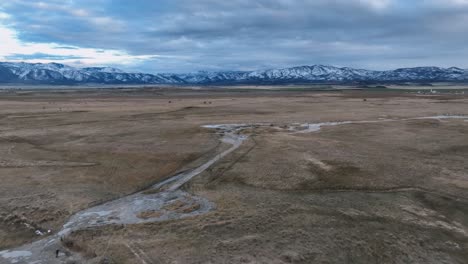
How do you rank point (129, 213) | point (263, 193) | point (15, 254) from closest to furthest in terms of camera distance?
1. point (15, 254)
2. point (129, 213)
3. point (263, 193)

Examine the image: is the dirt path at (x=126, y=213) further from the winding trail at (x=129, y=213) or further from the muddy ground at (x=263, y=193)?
the muddy ground at (x=263, y=193)

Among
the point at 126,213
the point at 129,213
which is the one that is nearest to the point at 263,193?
the point at 129,213

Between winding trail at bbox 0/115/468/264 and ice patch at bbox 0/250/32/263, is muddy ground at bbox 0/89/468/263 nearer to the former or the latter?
winding trail at bbox 0/115/468/264

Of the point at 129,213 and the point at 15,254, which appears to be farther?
the point at 129,213

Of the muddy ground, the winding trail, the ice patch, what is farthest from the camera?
the muddy ground

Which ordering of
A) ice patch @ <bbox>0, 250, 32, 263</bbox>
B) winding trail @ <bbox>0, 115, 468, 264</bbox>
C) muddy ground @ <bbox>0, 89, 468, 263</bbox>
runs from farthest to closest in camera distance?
muddy ground @ <bbox>0, 89, 468, 263</bbox>, winding trail @ <bbox>0, 115, 468, 264</bbox>, ice patch @ <bbox>0, 250, 32, 263</bbox>

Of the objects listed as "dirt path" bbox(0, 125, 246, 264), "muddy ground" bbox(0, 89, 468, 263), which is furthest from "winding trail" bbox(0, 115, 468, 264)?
"muddy ground" bbox(0, 89, 468, 263)

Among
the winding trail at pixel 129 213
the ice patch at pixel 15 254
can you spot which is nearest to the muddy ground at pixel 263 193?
the winding trail at pixel 129 213

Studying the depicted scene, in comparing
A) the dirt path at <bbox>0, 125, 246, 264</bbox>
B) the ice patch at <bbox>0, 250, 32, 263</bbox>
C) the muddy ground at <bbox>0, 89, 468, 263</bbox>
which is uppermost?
the muddy ground at <bbox>0, 89, 468, 263</bbox>

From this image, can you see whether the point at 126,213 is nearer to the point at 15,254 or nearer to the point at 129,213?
the point at 129,213
